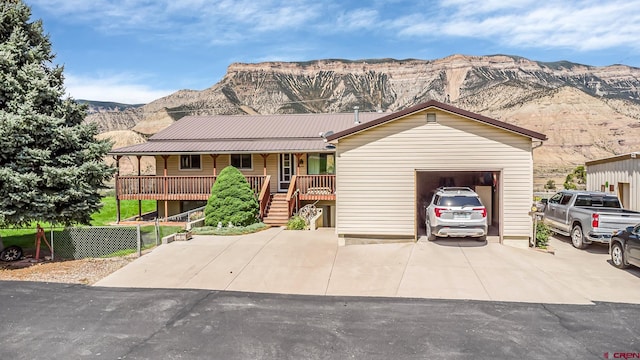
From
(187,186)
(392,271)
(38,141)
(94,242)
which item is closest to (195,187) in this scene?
(187,186)

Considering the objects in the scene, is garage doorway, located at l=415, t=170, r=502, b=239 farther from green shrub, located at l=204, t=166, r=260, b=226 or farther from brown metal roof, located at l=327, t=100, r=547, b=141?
green shrub, located at l=204, t=166, r=260, b=226

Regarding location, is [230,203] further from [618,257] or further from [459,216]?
[618,257]

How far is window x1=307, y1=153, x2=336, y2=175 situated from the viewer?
68.9 ft

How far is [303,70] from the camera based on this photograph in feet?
487

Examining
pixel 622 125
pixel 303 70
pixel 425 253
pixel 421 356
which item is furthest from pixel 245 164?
pixel 303 70

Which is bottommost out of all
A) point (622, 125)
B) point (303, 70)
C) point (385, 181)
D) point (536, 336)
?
point (536, 336)

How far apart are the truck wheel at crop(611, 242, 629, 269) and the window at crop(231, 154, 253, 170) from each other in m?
15.6

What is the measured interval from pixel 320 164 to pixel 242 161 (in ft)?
13.4

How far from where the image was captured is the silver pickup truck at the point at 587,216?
12539mm

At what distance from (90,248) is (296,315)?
8450 millimetres

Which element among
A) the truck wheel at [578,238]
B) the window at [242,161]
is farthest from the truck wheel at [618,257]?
the window at [242,161]

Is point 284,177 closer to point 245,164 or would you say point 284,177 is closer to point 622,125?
point 245,164

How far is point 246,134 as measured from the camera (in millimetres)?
22406

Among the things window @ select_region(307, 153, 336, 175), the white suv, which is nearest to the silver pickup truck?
the white suv
